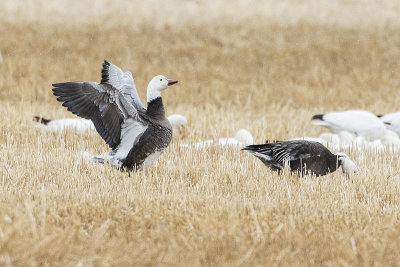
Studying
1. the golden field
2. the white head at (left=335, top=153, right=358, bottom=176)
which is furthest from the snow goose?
the white head at (left=335, top=153, right=358, bottom=176)

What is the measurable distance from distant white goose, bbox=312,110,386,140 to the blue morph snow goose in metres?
4.84

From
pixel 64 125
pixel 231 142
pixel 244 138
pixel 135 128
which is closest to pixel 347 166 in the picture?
pixel 135 128

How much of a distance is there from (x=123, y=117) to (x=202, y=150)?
5.73ft

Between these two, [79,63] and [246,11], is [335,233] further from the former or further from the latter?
[246,11]

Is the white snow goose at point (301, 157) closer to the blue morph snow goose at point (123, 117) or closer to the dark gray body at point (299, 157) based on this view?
the dark gray body at point (299, 157)

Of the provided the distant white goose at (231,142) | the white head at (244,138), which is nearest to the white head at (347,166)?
the distant white goose at (231,142)

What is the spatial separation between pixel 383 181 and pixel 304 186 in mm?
782

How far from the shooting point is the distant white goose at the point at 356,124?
9.54 metres

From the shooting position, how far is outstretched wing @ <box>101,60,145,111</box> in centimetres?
559

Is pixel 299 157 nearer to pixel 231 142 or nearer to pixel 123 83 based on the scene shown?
pixel 123 83

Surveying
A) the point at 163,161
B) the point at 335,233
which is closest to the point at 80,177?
the point at 163,161

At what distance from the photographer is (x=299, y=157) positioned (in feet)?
18.5

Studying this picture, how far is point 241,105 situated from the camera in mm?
13398

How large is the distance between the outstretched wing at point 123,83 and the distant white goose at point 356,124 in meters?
4.67
